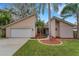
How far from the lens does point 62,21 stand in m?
8.32

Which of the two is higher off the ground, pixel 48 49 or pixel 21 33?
pixel 21 33

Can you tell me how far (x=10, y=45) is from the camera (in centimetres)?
830

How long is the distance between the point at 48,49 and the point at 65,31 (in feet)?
1.56

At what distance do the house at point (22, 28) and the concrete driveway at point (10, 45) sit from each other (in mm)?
83

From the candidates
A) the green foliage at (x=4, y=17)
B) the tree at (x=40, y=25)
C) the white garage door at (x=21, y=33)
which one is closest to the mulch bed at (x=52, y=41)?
the tree at (x=40, y=25)

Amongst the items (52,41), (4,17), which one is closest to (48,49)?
(52,41)

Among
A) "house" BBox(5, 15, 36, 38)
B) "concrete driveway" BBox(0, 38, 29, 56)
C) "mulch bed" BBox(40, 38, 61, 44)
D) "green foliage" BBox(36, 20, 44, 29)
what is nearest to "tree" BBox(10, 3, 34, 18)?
"house" BBox(5, 15, 36, 38)

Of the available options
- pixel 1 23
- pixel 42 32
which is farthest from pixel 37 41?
pixel 1 23

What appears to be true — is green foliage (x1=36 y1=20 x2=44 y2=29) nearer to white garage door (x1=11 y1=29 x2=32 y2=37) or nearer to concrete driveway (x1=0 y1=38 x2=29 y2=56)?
white garage door (x1=11 y1=29 x2=32 y2=37)

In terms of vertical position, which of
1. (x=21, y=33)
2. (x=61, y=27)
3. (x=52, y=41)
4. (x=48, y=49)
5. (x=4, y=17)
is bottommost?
(x=48, y=49)

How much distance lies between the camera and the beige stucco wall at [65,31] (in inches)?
327

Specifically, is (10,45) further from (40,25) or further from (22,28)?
(40,25)

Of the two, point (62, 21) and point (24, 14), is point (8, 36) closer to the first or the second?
point (24, 14)

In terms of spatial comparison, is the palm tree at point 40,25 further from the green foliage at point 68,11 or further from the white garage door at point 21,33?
the green foliage at point 68,11
